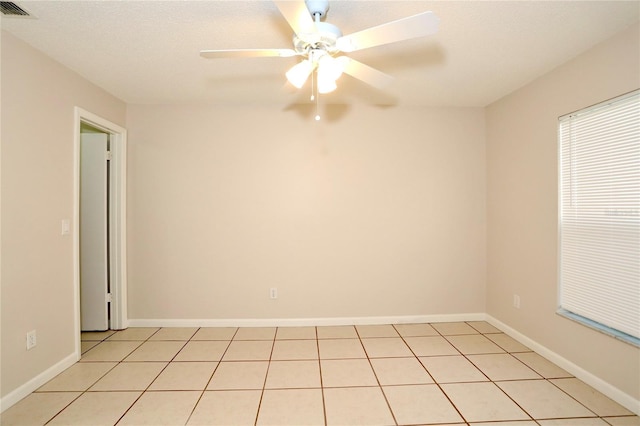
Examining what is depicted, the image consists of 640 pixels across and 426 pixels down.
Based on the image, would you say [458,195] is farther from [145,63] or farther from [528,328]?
[145,63]

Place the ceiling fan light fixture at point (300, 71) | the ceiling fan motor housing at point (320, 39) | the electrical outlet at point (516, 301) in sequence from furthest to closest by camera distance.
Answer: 1. the electrical outlet at point (516, 301)
2. the ceiling fan light fixture at point (300, 71)
3. the ceiling fan motor housing at point (320, 39)

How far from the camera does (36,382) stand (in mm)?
2164

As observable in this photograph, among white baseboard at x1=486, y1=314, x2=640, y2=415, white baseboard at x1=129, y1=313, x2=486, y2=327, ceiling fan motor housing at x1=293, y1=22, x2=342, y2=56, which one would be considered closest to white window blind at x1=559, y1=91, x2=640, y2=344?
white baseboard at x1=486, y1=314, x2=640, y2=415

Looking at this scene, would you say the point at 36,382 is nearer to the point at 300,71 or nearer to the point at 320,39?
the point at 300,71

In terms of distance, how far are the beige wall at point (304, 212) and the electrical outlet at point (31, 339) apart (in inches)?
46.0

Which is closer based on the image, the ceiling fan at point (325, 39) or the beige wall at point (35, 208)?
the ceiling fan at point (325, 39)

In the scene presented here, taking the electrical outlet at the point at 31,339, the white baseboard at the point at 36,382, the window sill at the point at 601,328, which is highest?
the window sill at the point at 601,328

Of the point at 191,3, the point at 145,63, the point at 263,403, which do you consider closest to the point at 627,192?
the point at 263,403

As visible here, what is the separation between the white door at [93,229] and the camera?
10.3 ft

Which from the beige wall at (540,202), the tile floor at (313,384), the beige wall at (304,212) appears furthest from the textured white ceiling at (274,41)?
the tile floor at (313,384)

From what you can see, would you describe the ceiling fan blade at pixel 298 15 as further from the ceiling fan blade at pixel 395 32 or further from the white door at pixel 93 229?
the white door at pixel 93 229

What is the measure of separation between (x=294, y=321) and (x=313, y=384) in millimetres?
1177

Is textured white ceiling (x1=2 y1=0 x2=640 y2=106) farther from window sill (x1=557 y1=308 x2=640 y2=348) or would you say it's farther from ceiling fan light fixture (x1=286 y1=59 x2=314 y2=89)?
window sill (x1=557 y1=308 x2=640 y2=348)

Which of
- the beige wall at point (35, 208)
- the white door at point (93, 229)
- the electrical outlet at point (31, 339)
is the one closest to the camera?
the beige wall at point (35, 208)
